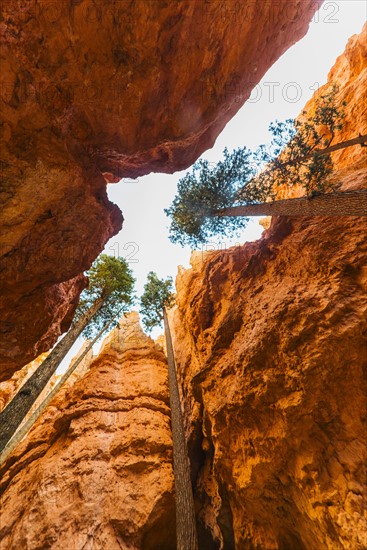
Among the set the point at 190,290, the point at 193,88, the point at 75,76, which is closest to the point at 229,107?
the point at 193,88

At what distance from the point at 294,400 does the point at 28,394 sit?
8775mm

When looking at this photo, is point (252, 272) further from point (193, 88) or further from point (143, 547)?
point (143, 547)

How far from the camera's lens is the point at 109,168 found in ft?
36.4

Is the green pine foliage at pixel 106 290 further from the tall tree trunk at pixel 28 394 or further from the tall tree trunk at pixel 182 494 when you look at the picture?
the tall tree trunk at pixel 182 494

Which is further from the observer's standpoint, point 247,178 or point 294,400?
point 247,178

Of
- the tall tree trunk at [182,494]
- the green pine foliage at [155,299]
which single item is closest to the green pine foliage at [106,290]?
the green pine foliage at [155,299]

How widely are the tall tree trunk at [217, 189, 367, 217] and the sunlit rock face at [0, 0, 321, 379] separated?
4.67m

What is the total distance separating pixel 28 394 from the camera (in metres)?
8.75

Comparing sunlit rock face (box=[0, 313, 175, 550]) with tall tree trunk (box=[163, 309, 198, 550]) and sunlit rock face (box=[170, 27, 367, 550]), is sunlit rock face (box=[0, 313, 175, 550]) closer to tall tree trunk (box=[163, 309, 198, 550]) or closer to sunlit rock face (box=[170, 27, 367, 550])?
tall tree trunk (box=[163, 309, 198, 550])

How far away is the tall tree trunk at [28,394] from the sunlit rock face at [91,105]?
52.3 inches

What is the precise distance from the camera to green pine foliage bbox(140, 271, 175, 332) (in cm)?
1778

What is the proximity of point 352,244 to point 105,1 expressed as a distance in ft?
31.3

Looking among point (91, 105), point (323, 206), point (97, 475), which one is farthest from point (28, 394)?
point (323, 206)

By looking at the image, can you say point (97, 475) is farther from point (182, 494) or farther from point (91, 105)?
point (91, 105)
